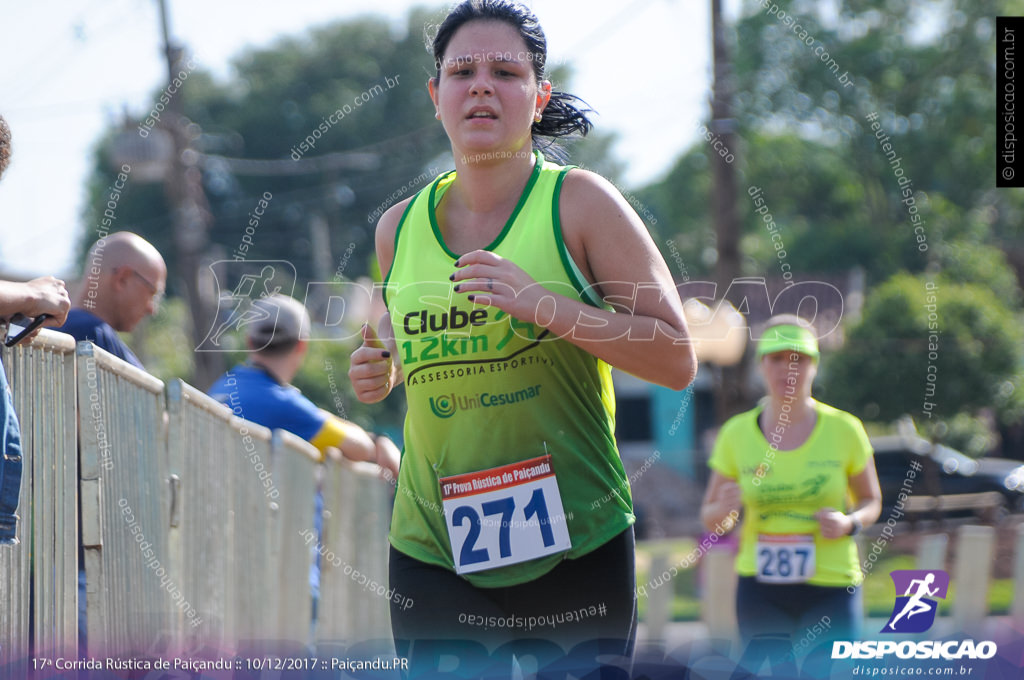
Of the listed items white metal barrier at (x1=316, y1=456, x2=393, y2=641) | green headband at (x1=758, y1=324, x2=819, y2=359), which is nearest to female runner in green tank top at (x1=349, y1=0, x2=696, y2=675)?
green headband at (x1=758, y1=324, x2=819, y2=359)

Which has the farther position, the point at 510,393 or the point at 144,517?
the point at 144,517

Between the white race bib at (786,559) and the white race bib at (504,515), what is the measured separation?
2.38 m

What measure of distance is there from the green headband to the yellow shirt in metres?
0.26

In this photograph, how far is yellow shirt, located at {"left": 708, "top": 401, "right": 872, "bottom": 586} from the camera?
4.44 metres

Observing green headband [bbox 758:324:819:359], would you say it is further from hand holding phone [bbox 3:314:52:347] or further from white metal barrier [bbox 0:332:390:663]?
hand holding phone [bbox 3:314:52:347]

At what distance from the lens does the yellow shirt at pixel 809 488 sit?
444cm

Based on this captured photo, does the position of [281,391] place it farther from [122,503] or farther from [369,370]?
[369,370]

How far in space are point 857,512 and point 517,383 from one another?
269 cm

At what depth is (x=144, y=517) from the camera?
3352 millimetres

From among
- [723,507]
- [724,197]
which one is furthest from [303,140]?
[723,507]

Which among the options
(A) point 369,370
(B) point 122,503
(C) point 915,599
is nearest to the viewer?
(A) point 369,370

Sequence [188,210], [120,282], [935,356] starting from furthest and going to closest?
[935,356] → [188,210] → [120,282]

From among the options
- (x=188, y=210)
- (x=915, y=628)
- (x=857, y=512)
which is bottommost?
(x=915, y=628)

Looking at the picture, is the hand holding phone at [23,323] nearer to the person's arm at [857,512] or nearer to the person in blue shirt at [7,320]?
the person in blue shirt at [7,320]
